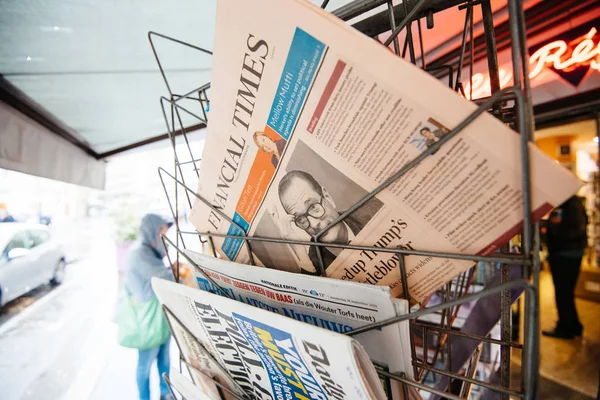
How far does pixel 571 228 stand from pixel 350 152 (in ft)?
6.80

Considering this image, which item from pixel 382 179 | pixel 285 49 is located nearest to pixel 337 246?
pixel 382 179

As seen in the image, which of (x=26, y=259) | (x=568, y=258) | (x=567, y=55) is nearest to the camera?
(x=567, y=55)

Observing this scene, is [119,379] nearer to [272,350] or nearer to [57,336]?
[57,336]

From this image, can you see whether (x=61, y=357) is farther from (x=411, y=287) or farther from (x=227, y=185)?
(x=411, y=287)

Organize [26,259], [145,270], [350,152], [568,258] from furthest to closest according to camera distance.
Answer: [26,259] < [568,258] < [145,270] < [350,152]

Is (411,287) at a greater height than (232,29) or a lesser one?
lesser

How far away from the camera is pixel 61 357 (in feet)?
5.58

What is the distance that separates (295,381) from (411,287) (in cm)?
15

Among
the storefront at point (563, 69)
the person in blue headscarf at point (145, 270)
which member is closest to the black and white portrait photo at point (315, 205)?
the storefront at point (563, 69)

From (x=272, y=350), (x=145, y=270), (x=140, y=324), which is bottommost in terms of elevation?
(x=140, y=324)

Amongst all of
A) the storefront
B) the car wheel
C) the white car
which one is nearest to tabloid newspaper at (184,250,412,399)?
the storefront

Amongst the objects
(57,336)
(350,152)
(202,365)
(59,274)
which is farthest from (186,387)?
(59,274)

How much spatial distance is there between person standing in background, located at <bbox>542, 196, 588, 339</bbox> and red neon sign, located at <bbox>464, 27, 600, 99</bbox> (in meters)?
0.91

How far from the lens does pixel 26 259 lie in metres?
2.37
